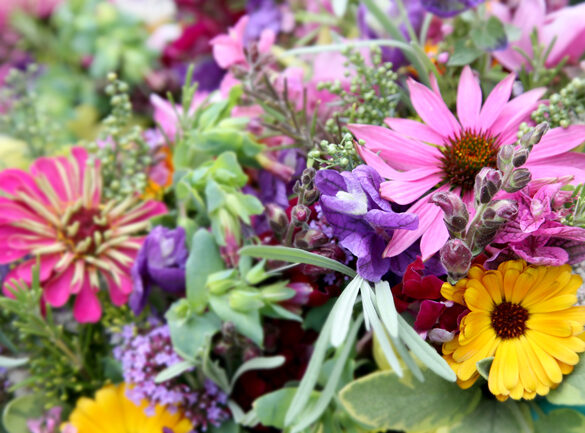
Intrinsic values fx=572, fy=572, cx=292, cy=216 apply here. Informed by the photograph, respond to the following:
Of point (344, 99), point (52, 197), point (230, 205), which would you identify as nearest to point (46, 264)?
point (52, 197)

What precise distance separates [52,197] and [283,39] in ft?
1.31

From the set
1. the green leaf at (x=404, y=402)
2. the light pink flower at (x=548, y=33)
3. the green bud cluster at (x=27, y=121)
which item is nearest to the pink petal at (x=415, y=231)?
the green leaf at (x=404, y=402)

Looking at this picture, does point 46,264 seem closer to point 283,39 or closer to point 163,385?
point 163,385

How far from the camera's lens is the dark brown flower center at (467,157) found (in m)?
0.43

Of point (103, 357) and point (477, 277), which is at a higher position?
point (477, 277)

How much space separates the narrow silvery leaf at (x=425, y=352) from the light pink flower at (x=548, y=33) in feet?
0.95

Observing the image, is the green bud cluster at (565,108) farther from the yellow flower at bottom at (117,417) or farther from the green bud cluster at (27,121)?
the green bud cluster at (27,121)

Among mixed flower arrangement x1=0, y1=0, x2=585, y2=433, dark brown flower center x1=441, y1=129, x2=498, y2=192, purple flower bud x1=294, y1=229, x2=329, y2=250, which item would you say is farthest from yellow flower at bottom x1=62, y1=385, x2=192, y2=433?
dark brown flower center x1=441, y1=129, x2=498, y2=192

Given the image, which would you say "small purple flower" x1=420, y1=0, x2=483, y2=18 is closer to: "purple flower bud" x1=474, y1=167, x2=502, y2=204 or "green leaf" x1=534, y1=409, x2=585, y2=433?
"purple flower bud" x1=474, y1=167, x2=502, y2=204

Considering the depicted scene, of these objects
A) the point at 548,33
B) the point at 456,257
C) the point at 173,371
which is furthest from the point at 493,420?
the point at 548,33

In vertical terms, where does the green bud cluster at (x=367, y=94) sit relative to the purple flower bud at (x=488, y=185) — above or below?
above

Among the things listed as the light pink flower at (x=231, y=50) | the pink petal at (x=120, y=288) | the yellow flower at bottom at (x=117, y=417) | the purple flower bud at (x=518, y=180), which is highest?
the light pink flower at (x=231, y=50)

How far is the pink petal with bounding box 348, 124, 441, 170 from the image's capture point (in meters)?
0.43

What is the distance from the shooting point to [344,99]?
A: 1.69 feet
